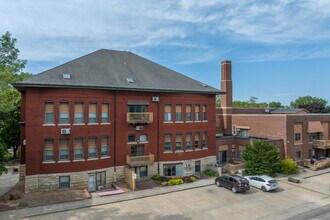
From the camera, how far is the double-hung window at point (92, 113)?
26547 mm

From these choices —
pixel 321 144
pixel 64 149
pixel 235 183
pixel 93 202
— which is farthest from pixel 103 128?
pixel 321 144

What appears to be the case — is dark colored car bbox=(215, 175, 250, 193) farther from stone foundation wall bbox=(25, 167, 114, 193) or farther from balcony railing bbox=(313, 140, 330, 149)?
balcony railing bbox=(313, 140, 330, 149)

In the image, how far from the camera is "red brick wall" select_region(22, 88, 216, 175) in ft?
79.2

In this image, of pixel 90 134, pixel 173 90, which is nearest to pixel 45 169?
pixel 90 134

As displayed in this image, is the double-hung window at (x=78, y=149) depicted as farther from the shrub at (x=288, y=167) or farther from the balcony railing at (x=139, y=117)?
the shrub at (x=288, y=167)

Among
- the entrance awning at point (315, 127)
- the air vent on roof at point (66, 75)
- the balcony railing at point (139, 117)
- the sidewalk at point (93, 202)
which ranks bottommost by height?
the sidewalk at point (93, 202)

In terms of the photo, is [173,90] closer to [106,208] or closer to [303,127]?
[106,208]

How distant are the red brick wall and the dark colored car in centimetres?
657

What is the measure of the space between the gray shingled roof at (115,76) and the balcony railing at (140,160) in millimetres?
7795

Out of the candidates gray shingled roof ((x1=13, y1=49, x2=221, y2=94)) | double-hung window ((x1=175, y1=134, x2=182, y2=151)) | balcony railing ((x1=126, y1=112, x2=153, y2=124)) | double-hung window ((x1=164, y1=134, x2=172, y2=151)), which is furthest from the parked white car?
balcony railing ((x1=126, y1=112, x2=153, y2=124))

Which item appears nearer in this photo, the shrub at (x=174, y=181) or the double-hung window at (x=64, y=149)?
the double-hung window at (x=64, y=149)

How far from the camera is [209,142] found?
111 ft

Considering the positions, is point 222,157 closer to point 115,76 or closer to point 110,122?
point 110,122

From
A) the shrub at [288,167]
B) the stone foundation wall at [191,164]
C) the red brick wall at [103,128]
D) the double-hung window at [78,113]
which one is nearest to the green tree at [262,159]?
the shrub at [288,167]
